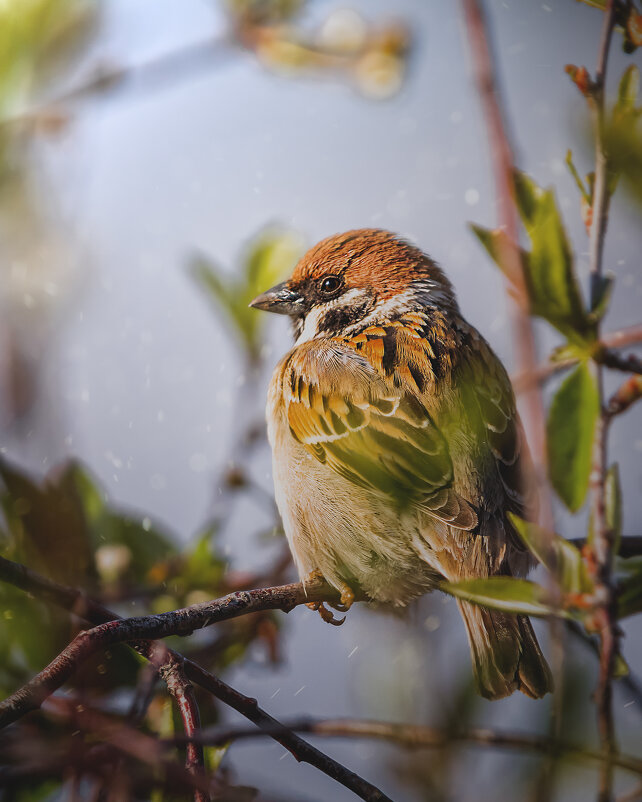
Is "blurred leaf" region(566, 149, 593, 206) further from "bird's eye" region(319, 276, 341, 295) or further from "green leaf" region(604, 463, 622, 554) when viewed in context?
"bird's eye" region(319, 276, 341, 295)

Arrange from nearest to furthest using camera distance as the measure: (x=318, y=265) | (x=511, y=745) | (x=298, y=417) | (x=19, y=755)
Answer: (x=19, y=755) < (x=511, y=745) < (x=298, y=417) < (x=318, y=265)

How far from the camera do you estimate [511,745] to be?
74cm

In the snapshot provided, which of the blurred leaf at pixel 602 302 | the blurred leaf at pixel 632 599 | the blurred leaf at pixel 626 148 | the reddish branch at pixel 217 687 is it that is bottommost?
the reddish branch at pixel 217 687

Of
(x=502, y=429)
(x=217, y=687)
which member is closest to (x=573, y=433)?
(x=217, y=687)

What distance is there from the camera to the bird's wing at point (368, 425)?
159 centimetres

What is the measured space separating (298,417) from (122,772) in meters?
1.35

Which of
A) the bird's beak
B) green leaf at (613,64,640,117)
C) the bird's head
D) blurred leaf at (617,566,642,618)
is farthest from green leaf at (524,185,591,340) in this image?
the bird's head

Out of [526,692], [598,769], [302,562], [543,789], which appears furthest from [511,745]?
[302,562]

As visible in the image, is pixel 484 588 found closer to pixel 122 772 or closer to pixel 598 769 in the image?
pixel 598 769

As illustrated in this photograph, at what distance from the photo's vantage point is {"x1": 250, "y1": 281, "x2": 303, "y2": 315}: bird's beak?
202 centimetres

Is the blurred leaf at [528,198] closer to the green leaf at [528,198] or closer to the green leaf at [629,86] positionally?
the green leaf at [528,198]

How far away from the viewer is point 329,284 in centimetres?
227

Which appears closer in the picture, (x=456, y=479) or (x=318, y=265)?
(x=456, y=479)

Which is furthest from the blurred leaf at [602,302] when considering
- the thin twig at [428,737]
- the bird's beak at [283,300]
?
the bird's beak at [283,300]
